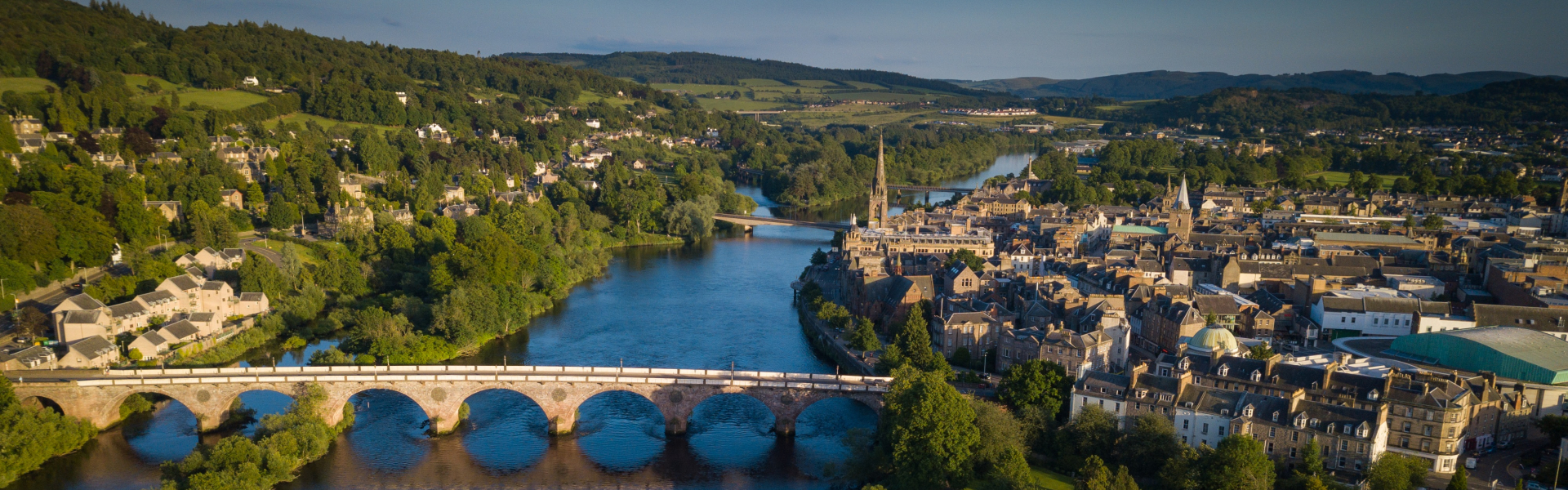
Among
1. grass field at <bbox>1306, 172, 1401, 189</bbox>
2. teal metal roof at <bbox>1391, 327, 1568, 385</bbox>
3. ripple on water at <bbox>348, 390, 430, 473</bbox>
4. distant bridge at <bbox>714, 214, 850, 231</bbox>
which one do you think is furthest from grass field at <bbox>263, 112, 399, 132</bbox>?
grass field at <bbox>1306, 172, 1401, 189</bbox>

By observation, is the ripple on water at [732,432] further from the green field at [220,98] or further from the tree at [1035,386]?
the green field at [220,98]

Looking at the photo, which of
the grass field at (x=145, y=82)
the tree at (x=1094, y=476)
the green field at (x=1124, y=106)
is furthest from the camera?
the green field at (x=1124, y=106)

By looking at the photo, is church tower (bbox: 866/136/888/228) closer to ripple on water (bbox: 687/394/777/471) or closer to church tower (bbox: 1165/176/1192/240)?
church tower (bbox: 1165/176/1192/240)

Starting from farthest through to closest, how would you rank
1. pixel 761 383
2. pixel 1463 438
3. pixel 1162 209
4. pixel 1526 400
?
1. pixel 1162 209
2. pixel 761 383
3. pixel 1526 400
4. pixel 1463 438

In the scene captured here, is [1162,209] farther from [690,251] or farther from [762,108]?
[762,108]

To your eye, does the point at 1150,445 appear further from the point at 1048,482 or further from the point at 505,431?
the point at 505,431

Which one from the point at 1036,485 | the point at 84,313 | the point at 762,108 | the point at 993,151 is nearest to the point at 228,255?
the point at 84,313

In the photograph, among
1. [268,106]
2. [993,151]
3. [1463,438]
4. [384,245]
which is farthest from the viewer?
[993,151]

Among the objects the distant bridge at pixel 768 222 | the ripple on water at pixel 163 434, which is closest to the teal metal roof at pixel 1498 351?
the ripple on water at pixel 163 434
